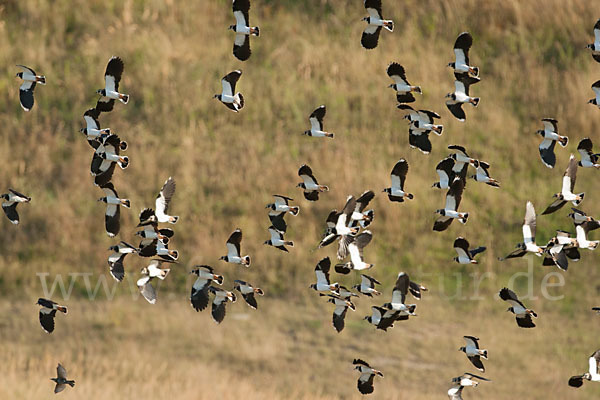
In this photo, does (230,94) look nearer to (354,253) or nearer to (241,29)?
(241,29)

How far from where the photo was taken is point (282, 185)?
3544cm

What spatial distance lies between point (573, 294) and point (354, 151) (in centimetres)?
745

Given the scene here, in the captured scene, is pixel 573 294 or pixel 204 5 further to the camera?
pixel 204 5

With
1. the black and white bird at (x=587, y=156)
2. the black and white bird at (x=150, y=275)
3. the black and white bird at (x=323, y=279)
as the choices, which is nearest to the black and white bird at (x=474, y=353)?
the black and white bird at (x=323, y=279)

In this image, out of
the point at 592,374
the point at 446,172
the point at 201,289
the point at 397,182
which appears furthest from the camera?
the point at 446,172

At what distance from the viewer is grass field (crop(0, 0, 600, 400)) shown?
100 ft

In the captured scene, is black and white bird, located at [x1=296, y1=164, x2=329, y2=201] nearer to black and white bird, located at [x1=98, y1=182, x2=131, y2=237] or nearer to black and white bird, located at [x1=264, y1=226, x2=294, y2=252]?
black and white bird, located at [x1=264, y1=226, x2=294, y2=252]

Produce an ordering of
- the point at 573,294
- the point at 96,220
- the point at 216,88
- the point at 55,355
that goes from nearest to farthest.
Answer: the point at 55,355, the point at 573,294, the point at 96,220, the point at 216,88

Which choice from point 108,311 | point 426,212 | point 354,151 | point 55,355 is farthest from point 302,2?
point 55,355

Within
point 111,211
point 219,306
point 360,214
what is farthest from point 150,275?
point 360,214

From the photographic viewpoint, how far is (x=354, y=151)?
36.2 metres

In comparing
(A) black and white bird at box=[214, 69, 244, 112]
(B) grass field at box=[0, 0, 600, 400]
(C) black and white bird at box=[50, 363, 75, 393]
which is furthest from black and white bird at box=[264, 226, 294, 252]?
(C) black and white bird at box=[50, 363, 75, 393]

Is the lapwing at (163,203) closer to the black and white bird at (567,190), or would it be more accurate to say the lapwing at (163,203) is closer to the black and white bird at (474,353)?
the black and white bird at (474,353)

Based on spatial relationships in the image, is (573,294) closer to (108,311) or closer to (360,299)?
(360,299)
